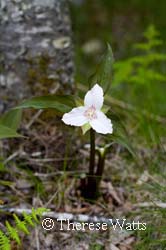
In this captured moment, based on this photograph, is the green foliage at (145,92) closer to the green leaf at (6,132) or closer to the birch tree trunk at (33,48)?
the birch tree trunk at (33,48)

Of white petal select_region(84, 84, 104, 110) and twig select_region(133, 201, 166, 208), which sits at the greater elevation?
white petal select_region(84, 84, 104, 110)

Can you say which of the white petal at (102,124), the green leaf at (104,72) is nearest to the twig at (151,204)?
the white petal at (102,124)

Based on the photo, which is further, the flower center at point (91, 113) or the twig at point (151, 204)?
the twig at point (151, 204)

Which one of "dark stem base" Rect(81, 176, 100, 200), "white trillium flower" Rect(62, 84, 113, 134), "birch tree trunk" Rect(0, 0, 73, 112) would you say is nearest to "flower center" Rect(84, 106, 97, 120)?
"white trillium flower" Rect(62, 84, 113, 134)

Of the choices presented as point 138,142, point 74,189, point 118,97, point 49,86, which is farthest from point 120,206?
point 118,97

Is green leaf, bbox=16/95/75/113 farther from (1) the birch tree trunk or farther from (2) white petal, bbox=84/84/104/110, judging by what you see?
(1) the birch tree trunk

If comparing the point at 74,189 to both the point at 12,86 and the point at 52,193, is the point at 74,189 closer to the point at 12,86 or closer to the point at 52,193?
the point at 52,193

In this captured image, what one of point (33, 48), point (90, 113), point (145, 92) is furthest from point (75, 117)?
point (145, 92)
